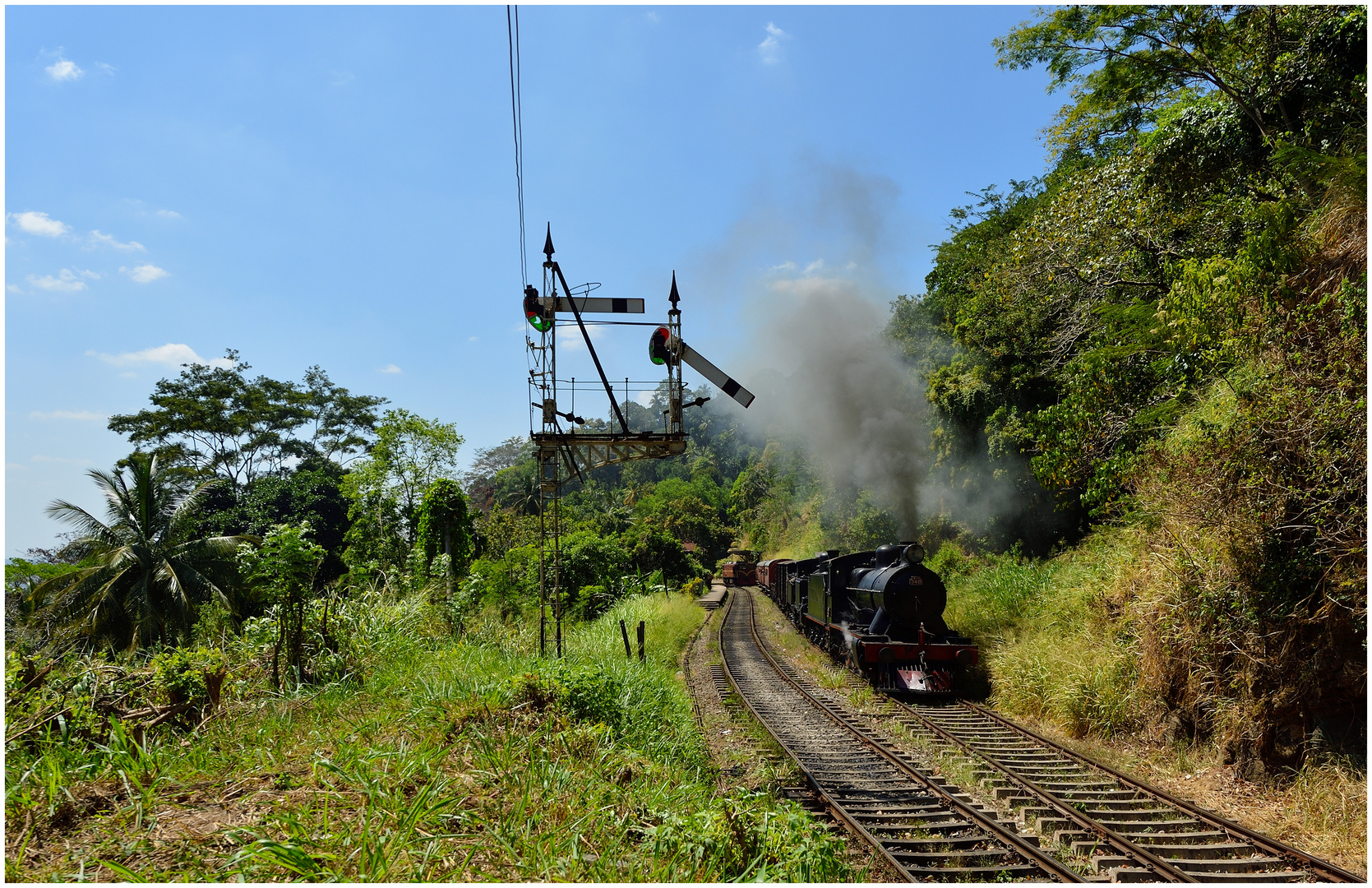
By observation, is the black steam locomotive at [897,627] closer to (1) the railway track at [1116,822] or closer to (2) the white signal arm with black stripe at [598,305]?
(1) the railway track at [1116,822]

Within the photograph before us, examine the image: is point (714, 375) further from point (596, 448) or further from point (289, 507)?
point (289, 507)

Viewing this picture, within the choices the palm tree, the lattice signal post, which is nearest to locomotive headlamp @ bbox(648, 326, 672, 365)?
the lattice signal post

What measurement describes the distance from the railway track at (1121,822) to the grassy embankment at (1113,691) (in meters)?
0.48

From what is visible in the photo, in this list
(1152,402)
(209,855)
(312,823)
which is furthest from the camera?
(1152,402)

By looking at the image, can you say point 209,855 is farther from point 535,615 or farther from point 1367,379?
point 535,615

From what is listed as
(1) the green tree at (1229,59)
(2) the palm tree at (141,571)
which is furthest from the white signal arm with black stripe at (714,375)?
(2) the palm tree at (141,571)

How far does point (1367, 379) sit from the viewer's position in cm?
614

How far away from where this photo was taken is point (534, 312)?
31.4ft

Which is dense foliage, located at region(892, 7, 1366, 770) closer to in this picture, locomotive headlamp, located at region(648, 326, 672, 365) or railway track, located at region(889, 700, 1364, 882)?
railway track, located at region(889, 700, 1364, 882)

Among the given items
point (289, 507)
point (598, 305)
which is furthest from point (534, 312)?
point (289, 507)

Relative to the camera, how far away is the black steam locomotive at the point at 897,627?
449 inches

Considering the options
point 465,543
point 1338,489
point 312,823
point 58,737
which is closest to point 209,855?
point 312,823

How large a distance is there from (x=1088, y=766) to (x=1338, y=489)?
3.80 m

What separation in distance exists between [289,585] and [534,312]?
4.72 m
